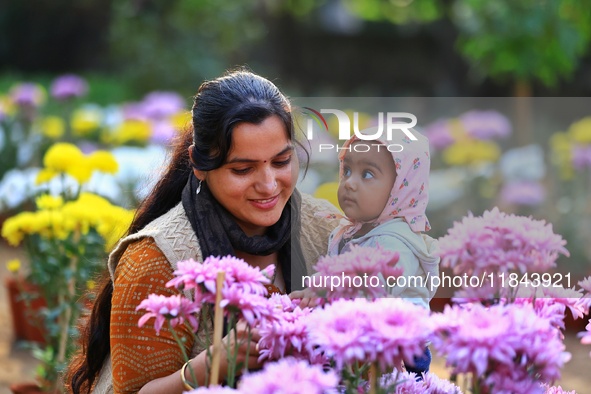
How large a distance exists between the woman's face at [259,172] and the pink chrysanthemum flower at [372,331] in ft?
2.28

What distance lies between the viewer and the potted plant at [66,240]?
376 centimetres

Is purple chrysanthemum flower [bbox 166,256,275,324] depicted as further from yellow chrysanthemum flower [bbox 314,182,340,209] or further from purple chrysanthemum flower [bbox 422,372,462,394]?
purple chrysanthemum flower [bbox 422,372,462,394]

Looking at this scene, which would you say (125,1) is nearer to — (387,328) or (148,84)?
(148,84)

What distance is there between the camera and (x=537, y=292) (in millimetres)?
1859

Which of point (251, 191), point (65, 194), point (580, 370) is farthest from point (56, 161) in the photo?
point (580, 370)

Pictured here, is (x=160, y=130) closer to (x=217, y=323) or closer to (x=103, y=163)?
(x=103, y=163)

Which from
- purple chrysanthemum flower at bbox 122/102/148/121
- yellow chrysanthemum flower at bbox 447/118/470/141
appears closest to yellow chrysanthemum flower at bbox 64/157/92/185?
purple chrysanthemum flower at bbox 122/102/148/121

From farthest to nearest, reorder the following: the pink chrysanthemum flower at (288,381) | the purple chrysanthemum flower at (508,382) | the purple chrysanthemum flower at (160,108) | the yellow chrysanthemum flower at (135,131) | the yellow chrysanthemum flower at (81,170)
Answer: the purple chrysanthemum flower at (160,108) < the yellow chrysanthemum flower at (135,131) < the yellow chrysanthemum flower at (81,170) < the purple chrysanthemum flower at (508,382) < the pink chrysanthemum flower at (288,381)

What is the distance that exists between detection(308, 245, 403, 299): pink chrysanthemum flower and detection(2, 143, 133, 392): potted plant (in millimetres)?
1981

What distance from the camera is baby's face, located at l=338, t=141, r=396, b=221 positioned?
1992mm

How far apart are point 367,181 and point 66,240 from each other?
7.28ft

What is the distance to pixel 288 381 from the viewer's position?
1486 millimetres

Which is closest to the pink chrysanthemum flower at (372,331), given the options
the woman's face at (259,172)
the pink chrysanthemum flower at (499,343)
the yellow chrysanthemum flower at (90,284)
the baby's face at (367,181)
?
the pink chrysanthemum flower at (499,343)

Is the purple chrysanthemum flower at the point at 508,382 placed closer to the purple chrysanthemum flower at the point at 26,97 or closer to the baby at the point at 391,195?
the baby at the point at 391,195
